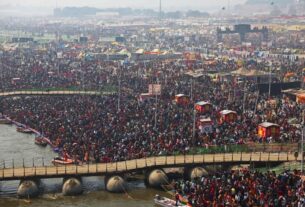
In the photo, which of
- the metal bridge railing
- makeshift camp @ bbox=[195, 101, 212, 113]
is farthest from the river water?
makeshift camp @ bbox=[195, 101, 212, 113]

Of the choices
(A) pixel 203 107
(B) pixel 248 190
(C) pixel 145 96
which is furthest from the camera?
(C) pixel 145 96

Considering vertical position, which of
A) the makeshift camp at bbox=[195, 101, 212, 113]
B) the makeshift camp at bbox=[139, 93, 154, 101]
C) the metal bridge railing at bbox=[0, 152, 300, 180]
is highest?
the makeshift camp at bbox=[195, 101, 212, 113]

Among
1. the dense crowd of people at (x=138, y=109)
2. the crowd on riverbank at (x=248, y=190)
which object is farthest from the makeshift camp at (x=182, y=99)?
the crowd on riverbank at (x=248, y=190)

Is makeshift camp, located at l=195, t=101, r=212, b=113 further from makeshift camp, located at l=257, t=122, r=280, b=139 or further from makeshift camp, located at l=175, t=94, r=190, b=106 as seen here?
makeshift camp, located at l=257, t=122, r=280, b=139

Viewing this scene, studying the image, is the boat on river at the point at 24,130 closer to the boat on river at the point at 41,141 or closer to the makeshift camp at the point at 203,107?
the boat on river at the point at 41,141

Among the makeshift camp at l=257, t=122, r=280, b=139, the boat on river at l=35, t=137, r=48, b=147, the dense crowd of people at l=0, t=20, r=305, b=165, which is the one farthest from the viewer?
the boat on river at l=35, t=137, r=48, b=147

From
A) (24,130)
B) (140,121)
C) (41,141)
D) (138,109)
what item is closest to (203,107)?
(138,109)

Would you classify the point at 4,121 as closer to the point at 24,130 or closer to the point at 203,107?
the point at 24,130

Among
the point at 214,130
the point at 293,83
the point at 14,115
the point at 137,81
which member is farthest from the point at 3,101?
the point at 293,83
